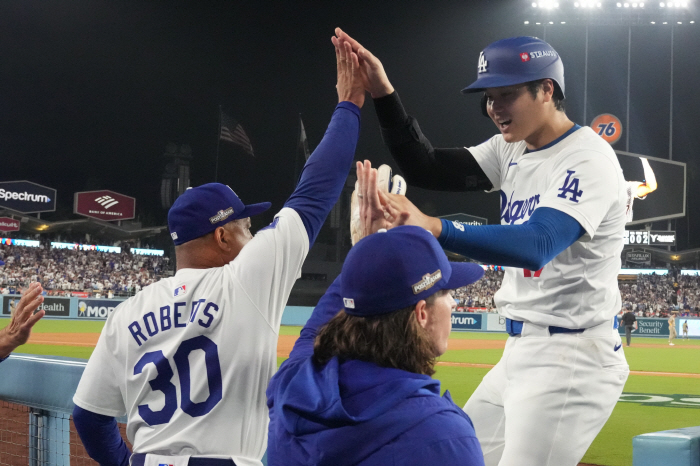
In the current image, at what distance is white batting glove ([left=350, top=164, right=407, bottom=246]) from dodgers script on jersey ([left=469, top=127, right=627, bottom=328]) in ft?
1.72

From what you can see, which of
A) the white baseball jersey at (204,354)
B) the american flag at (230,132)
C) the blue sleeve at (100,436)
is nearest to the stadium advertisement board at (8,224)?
the american flag at (230,132)

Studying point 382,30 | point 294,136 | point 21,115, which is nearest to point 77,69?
point 21,115

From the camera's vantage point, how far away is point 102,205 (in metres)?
44.3

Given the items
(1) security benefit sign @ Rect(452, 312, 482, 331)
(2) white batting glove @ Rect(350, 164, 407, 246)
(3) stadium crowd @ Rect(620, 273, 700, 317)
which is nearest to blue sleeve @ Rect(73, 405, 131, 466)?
(2) white batting glove @ Rect(350, 164, 407, 246)

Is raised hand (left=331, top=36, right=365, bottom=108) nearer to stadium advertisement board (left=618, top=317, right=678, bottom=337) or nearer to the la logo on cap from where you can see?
the la logo on cap

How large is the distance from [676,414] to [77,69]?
41.8 metres

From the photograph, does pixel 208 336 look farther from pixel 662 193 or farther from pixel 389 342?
pixel 662 193

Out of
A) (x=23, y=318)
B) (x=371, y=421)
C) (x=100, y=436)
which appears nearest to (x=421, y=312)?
(x=371, y=421)

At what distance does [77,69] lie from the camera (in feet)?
137

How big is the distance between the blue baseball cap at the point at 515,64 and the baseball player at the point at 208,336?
54 cm

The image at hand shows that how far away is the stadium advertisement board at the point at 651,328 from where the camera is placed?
98.9 feet

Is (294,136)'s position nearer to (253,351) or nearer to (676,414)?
(676,414)

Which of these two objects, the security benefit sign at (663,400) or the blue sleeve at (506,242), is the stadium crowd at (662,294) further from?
the blue sleeve at (506,242)

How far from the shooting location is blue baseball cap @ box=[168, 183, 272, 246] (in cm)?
257
